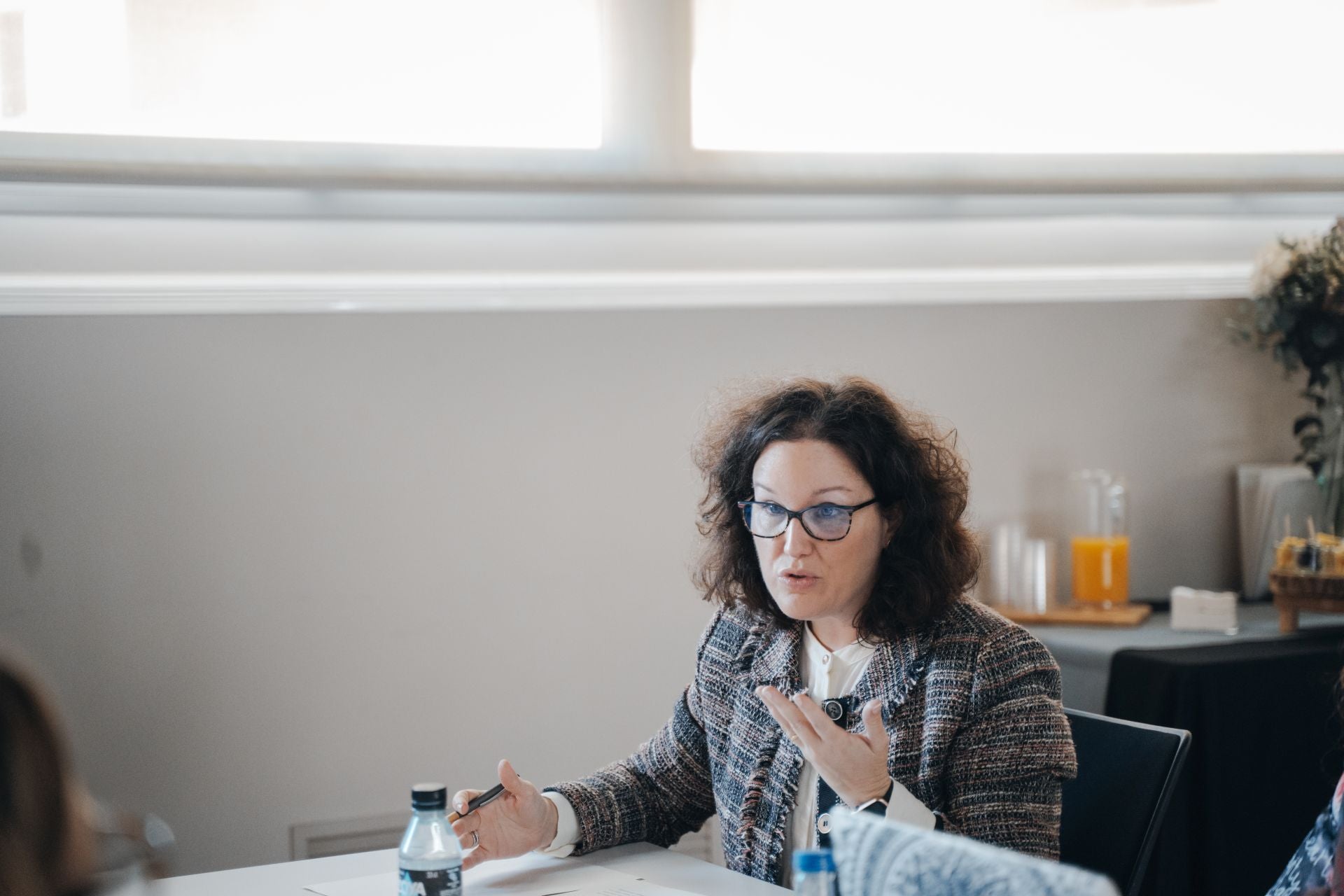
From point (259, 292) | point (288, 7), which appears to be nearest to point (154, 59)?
point (288, 7)

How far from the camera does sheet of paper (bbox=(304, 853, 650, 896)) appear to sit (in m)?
1.48

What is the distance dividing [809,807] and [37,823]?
118 centimetres

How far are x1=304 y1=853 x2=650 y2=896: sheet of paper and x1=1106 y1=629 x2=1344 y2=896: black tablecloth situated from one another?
4.42 ft

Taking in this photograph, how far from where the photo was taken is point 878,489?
1.76 m

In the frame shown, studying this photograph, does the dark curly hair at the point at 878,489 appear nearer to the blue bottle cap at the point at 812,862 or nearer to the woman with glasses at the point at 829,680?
the woman with glasses at the point at 829,680

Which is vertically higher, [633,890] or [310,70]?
[310,70]

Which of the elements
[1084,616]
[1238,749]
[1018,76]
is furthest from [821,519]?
[1018,76]

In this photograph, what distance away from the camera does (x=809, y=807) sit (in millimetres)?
1676

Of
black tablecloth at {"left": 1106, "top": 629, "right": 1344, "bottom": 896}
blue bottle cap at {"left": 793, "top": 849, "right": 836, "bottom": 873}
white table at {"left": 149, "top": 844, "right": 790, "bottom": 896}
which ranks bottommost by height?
black tablecloth at {"left": 1106, "top": 629, "right": 1344, "bottom": 896}

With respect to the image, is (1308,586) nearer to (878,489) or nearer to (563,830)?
(878,489)

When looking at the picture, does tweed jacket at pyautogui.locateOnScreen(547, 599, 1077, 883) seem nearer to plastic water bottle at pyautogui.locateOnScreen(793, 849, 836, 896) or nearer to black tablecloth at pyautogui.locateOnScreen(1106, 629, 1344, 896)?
plastic water bottle at pyautogui.locateOnScreen(793, 849, 836, 896)

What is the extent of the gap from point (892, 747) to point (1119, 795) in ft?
0.88

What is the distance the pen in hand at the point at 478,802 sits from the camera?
1.56 m

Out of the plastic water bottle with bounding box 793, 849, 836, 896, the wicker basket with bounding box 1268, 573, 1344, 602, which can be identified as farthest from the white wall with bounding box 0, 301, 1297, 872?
the plastic water bottle with bounding box 793, 849, 836, 896
